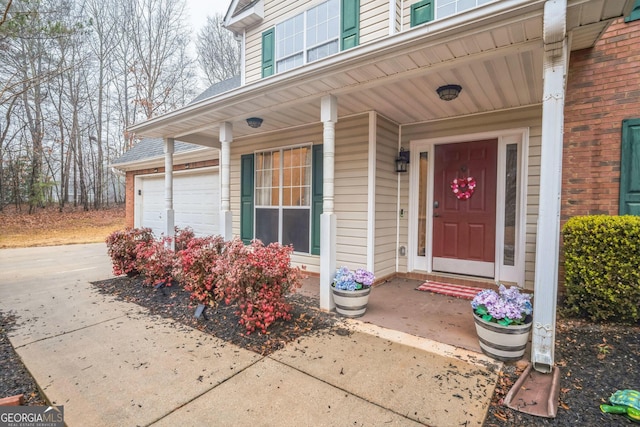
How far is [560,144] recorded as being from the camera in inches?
82.4

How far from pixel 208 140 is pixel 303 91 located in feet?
10.1

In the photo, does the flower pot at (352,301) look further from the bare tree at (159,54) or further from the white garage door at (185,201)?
the bare tree at (159,54)

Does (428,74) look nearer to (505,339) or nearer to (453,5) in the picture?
(453,5)

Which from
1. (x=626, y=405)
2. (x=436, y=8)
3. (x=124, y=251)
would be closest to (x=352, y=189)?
(x=436, y=8)

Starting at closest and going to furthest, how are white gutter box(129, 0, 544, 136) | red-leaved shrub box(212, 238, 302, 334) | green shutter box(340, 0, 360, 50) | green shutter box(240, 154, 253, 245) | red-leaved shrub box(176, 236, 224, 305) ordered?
white gutter box(129, 0, 544, 136)
red-leaved shrub box(212, 238, 302, 334)
red-leaved shrub box(176, 236, 224, 305)
green shutter box(340, 0, 360, 50)
green shutter box(240, 154, 253, 245)

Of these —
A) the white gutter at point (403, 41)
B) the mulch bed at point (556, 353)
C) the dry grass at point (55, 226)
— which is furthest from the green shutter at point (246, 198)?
the dry grass at point (55, 226)

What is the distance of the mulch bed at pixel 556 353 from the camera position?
173 cm

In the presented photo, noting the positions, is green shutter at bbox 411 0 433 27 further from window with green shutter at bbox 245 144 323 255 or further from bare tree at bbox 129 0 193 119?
bare tree at bbox 129 0 193 119

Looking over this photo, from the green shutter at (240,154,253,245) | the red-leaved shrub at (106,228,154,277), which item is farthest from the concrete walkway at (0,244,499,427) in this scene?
the green shutter at (240,154,253,245)

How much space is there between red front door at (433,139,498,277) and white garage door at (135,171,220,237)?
464cm

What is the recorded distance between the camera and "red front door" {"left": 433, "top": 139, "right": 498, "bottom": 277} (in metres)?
4.13

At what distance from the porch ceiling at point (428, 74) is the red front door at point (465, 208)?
0.58 m

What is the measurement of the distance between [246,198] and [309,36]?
3.02 metres

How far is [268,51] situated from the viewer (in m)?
5.88
